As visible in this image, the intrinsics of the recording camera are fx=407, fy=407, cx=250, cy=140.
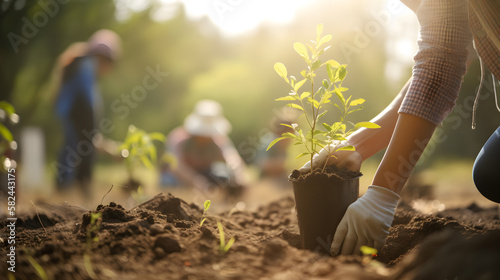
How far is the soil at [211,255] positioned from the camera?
1.33 metres

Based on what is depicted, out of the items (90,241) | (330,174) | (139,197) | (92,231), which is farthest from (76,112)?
(330,174)

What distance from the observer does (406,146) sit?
5.89ft

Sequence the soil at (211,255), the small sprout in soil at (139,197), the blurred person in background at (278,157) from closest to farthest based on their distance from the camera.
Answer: the soil at (211,255) < the small sprout in soil at (139,197) < the blurred person in background at (278,157)

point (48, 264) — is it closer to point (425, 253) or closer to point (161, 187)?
point (425, 253)

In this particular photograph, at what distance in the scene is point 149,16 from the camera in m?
13.4

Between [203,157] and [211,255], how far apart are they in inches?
227

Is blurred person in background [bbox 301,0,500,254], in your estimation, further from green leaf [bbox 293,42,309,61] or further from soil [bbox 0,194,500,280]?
green leaf [bbox 293,42,309,61]

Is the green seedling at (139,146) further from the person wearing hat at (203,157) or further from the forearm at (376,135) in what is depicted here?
the person wearing hat at (203,157)

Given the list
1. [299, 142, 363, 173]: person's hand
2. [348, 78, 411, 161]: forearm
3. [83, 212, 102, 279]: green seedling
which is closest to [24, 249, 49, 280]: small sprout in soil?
[83, 212, 102, 279]: green seedling

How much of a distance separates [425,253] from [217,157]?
6159 millimetres

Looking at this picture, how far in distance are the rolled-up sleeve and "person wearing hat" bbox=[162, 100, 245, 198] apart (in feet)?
16.3

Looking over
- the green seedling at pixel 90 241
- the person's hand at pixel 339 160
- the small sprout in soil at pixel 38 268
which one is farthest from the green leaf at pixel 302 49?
the small sprout in soil at pixel 38 268

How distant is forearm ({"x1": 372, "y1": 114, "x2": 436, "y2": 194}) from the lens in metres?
1.80

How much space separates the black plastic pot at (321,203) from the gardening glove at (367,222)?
45 millimetres
